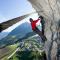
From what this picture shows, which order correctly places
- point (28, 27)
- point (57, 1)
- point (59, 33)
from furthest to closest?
point (28, 27)
point (59, 33)
point (57, 1)

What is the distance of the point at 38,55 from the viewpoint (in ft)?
15.7

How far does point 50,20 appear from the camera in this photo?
3811 millimetres

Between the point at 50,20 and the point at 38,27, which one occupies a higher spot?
the point at 50,20

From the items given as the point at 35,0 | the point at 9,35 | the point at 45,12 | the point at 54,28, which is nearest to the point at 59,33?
the point at 54,28

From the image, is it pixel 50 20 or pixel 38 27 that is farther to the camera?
pixel 38 27

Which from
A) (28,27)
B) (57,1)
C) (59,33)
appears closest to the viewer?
(57,1)

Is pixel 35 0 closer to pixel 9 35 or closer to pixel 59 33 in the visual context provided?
pixel 59 33

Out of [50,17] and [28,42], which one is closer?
[50,17]

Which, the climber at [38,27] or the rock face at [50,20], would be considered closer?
the rock face at [50,20]

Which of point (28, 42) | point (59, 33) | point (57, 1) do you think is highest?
point (57, 1)

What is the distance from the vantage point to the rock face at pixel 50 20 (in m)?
3.72

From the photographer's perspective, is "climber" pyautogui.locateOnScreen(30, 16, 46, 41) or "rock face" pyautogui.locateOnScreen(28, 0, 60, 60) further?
"climber" pyautogui.locateOnScreen(30, 16, 46, 41)

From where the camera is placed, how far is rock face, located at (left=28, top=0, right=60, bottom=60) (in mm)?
3719

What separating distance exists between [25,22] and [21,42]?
51cm
